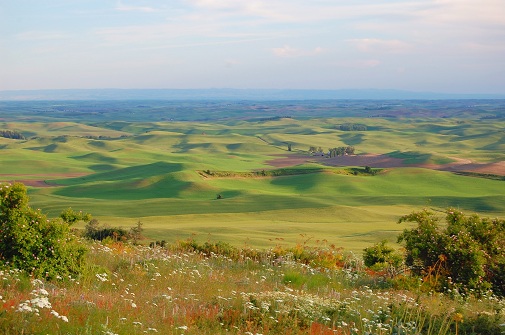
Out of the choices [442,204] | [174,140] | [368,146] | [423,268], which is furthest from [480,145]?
[423,268]

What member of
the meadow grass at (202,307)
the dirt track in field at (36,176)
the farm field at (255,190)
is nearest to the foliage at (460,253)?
the meadow grass at (202,307)

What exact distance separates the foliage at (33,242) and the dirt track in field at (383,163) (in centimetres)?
8434

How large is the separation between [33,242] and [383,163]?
97.7 metres

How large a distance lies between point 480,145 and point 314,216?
119752 mm

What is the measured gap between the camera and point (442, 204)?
199 ft

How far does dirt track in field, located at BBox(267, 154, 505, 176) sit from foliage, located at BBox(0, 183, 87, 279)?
84341 mm

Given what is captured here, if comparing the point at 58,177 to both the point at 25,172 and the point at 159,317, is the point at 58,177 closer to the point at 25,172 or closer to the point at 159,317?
the point at 25,172

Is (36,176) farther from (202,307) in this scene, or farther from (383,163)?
(202,307)

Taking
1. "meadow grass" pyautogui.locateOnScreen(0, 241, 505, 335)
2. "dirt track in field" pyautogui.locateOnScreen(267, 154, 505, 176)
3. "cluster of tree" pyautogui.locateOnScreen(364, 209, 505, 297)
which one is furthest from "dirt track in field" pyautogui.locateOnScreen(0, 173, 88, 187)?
"meadow grass" pyautogui.locateOnScreen(0, 241, 505, 335)

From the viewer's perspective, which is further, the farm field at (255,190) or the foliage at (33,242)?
the farm field at (255,190)

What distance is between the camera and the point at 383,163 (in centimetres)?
10475

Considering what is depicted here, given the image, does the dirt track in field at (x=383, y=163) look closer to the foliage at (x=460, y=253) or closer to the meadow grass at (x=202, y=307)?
the foliage at (x=460, y=253)

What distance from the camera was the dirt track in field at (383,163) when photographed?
90.6m

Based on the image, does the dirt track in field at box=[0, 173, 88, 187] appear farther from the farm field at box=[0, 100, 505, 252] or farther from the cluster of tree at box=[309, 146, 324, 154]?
the cluster of tree at box=[309, 146, 324, 154]
